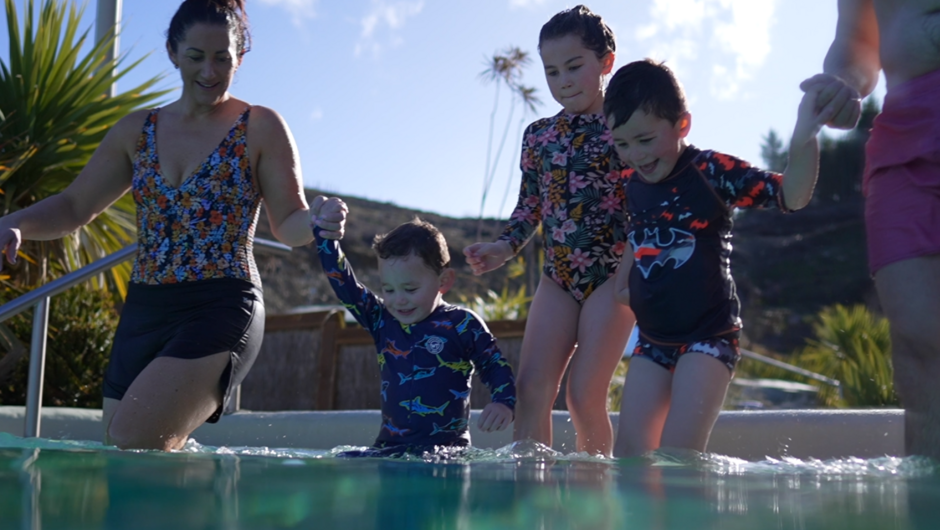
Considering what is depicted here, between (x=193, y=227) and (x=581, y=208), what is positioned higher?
(x=581, y=208)

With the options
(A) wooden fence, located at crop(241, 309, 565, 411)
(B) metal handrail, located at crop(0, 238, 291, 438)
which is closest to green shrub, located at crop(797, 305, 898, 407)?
(A) wooden fence, located at crop(241, 309, 565, 411)

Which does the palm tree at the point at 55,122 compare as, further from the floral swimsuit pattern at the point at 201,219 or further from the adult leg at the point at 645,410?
the adult leg at the point at 645,410

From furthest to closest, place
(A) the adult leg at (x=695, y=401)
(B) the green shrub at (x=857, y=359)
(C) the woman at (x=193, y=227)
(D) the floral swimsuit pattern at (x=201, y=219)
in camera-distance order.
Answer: (B) the green shrub at (x=857, y=359) → (D) the floral swimsuit pattern at (x=201, y=219) → (C) the woman at (x=193, y=227) → (A) the adult leg at (x=695, y=401)

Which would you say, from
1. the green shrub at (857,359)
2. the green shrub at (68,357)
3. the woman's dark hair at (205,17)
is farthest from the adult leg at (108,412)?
the green shrub at (857,359)

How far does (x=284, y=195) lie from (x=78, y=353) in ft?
11.9

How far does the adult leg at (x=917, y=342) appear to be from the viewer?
221cm

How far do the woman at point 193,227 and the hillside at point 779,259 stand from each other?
17.3m

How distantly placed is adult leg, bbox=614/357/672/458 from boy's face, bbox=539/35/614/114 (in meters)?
1.00

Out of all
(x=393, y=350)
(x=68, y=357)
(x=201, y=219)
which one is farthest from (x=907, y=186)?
(x=68, y=357)

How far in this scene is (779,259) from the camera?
3616 cm

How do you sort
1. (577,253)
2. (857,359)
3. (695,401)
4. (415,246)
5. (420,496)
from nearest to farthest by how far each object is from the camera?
(420,496)
(695,401)
(415,246)
(577,253)
(857,359)

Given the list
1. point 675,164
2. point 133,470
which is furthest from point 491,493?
point 675,164

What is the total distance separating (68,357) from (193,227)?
3579 mm

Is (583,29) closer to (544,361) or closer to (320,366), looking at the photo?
(544,361)
